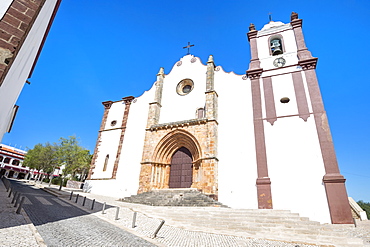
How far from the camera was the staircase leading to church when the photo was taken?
11.1 meters

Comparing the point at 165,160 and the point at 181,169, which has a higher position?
the point at 165,160

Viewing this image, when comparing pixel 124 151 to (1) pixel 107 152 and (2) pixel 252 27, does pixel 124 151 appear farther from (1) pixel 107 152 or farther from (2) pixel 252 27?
(2) pixel 252 27

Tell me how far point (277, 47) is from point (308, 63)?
2918 mm

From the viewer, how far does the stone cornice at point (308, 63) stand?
42.4 ft

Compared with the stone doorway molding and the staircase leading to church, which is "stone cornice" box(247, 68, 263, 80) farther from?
the staircase leading to church

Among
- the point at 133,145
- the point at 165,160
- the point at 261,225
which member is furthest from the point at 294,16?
the point at 133,145

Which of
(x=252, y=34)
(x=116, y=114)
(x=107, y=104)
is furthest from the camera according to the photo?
(x=107, y=104)

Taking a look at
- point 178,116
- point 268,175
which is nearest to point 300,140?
point 268,175

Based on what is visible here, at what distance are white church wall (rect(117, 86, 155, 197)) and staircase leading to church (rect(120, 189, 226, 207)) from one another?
180 cm

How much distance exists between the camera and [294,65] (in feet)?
44.7

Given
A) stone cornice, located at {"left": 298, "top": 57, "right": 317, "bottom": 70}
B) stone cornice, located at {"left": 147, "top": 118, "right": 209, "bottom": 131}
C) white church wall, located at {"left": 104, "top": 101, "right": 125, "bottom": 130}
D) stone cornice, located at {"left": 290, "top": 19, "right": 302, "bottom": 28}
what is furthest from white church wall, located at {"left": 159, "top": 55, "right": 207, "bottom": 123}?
stone cornice, located at {"left": 290, "top": 19, "right": 302, "bottom": 28}

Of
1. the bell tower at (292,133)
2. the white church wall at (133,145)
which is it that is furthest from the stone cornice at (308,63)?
the white church wall at (133,145)

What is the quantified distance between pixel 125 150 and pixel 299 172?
41.0 feet

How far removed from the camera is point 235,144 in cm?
1323
